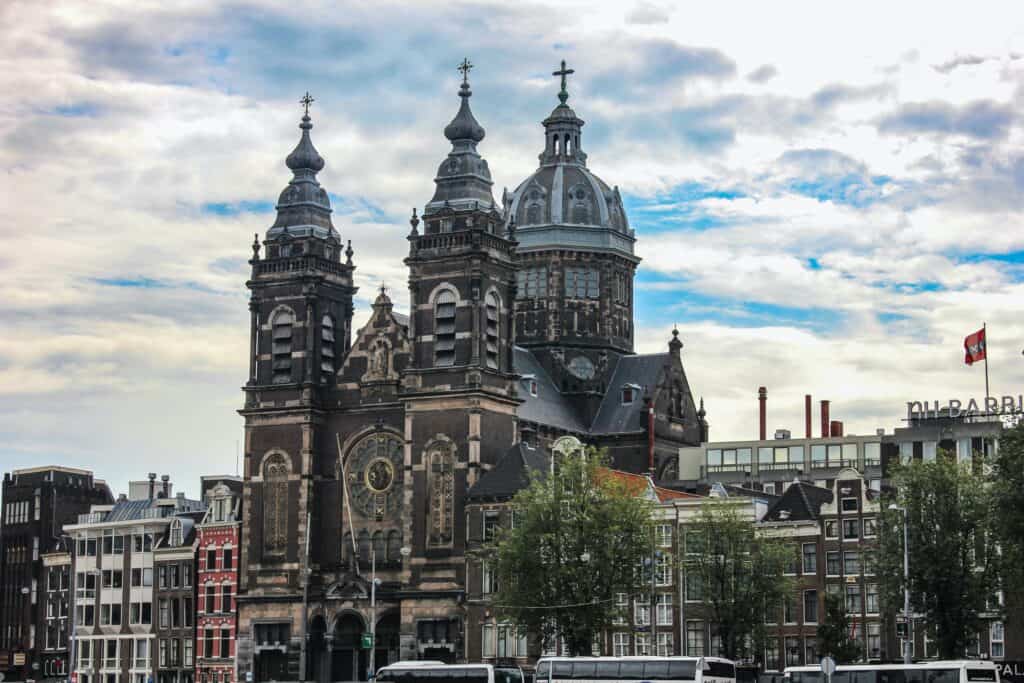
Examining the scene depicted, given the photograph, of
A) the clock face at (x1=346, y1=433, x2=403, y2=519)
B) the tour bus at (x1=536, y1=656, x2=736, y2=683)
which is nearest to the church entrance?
the clock face at (x1=346, y1=433, x2=403, y2=519)

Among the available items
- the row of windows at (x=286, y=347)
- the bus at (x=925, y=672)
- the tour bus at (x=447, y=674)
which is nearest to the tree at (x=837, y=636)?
the bus at (x=925, y=672)

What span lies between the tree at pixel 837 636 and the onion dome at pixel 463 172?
42.6 m

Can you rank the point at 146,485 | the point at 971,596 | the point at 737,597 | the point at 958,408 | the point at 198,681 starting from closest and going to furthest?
the point at 971,596, the point at 737,597, the point at 958,408, the point at 198,681, the point at 146,485

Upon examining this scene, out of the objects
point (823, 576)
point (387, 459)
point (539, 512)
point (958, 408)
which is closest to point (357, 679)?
point (387, 459)

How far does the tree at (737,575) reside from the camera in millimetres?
108875

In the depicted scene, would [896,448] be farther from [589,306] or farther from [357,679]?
[357,679]

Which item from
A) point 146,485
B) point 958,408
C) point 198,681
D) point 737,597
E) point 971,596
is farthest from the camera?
point 146,485

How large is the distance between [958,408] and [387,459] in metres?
40.0

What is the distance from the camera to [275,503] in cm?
13812

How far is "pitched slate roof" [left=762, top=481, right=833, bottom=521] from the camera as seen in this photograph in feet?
385

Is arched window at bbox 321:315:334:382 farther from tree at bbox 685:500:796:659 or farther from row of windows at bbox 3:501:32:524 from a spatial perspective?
row of windows at bbox 3:501:32:524

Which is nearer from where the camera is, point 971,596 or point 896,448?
point 971,596

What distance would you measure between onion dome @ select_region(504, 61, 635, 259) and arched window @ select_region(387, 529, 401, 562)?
29.2 meters

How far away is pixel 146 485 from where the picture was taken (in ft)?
546
